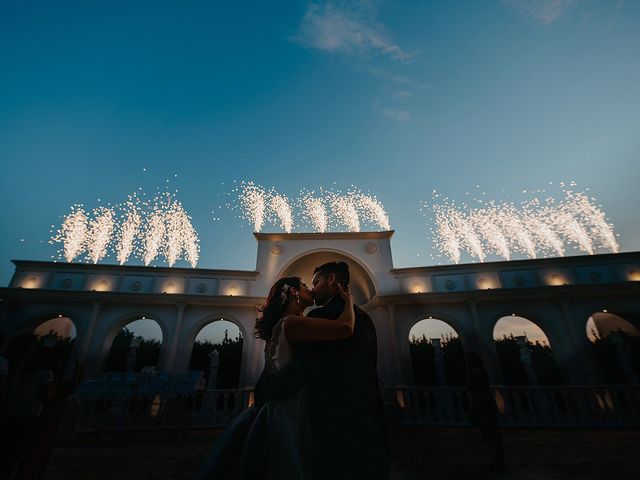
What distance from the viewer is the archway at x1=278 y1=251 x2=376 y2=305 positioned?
66.7 ft

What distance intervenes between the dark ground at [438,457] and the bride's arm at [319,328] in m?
4.59

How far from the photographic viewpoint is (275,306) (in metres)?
2.83

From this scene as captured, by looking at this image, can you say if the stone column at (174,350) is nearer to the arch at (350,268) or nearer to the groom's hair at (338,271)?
the arch at (350,268)

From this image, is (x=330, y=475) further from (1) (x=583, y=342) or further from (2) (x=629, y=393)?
(1) (x=583, y=342)

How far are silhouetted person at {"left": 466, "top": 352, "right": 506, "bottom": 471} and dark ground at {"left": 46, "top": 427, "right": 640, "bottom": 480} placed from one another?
392mm

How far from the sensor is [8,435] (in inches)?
145

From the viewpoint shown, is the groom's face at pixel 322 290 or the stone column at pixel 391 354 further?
the stone column at pixel 391 354

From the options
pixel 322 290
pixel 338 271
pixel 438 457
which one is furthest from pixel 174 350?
pixel 338 271

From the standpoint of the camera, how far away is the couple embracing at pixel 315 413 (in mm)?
1886

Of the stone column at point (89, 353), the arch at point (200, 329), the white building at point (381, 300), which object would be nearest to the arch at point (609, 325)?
the white building at point (381, 300)

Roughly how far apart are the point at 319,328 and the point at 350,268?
18644mm

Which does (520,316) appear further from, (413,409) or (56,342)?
(56,342)

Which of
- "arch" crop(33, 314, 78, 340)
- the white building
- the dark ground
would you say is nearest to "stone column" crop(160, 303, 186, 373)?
the white building

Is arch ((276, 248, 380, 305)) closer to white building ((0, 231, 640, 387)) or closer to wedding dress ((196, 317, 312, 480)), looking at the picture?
white building ((0, 231, 640, 387))
